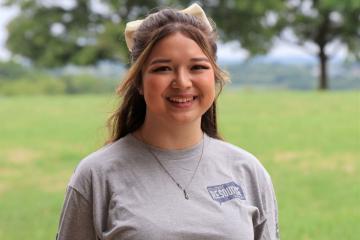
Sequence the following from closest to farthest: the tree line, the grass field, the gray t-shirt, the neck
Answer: the gray t-shirt, the neck, the grass field, the tree line

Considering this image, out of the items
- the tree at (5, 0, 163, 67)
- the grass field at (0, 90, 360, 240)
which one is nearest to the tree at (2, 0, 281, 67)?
the tree at (5, 0, 163, 67)

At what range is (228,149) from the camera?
6.68 feet

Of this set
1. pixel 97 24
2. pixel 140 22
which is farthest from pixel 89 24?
pixel 140 22

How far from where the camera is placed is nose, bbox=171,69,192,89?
72.5 inches

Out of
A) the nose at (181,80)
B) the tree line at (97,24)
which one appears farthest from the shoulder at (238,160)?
the tree line at (97,24)

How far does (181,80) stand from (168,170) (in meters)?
0.25

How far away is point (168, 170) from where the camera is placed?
1895mm

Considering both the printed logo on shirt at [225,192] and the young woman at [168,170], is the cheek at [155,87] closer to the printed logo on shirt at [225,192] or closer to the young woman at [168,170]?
the young woman at [168,170]

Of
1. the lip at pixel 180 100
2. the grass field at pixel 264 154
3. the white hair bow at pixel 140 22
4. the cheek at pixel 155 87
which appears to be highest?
the white hair bow at pixel 140 22

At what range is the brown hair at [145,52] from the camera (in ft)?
6.16

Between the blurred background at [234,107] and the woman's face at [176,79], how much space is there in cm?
38

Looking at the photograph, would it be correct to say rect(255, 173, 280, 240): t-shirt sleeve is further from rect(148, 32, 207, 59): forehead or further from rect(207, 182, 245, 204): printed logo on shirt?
rect(148, 32, 207, 59): forehead

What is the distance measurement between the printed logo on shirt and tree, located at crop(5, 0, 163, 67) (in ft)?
70.9

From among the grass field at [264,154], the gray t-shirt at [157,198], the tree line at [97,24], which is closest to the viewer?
the gray t-shirt at [157,198]
